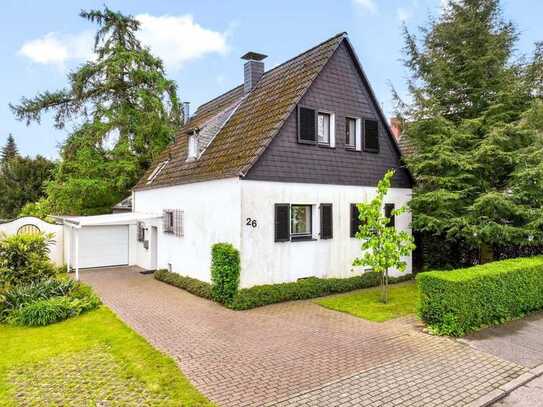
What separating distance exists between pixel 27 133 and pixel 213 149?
17572mm

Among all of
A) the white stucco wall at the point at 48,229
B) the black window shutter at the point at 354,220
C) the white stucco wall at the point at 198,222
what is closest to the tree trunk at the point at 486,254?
the black window shutter at the point at 354,220

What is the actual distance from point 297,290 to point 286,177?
3.76 meters

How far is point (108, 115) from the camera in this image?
24719 millimetres

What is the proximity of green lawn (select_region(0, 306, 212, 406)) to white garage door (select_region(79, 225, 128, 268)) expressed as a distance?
33.7ft

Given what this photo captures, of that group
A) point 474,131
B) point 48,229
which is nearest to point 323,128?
point 474,131

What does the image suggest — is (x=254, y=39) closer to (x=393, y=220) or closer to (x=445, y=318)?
(x=393, y=220)

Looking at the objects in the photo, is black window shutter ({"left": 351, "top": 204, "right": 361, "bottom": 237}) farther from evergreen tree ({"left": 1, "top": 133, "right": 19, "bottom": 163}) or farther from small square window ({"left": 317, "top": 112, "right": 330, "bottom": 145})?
evergreen tree ({"left": 1, "top": 133, "right": 19, "bottom": 163})

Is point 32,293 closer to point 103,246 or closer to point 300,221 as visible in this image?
point 300,221

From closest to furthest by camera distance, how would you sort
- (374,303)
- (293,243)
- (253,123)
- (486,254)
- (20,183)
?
(374,303)
(293,243)
(253,123)
(486,254)
(20,183)

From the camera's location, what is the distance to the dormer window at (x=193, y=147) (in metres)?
16.2

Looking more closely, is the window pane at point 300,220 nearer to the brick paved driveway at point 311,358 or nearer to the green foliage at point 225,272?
the green foliage at point 225,272

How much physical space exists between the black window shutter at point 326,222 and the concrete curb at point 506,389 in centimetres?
744

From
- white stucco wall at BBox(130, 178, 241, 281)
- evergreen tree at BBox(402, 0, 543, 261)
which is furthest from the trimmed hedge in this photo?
white stucco wall at BBox(130, 178, 241, 281)

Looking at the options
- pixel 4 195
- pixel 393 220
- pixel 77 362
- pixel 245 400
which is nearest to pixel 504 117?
pixel 393 220
